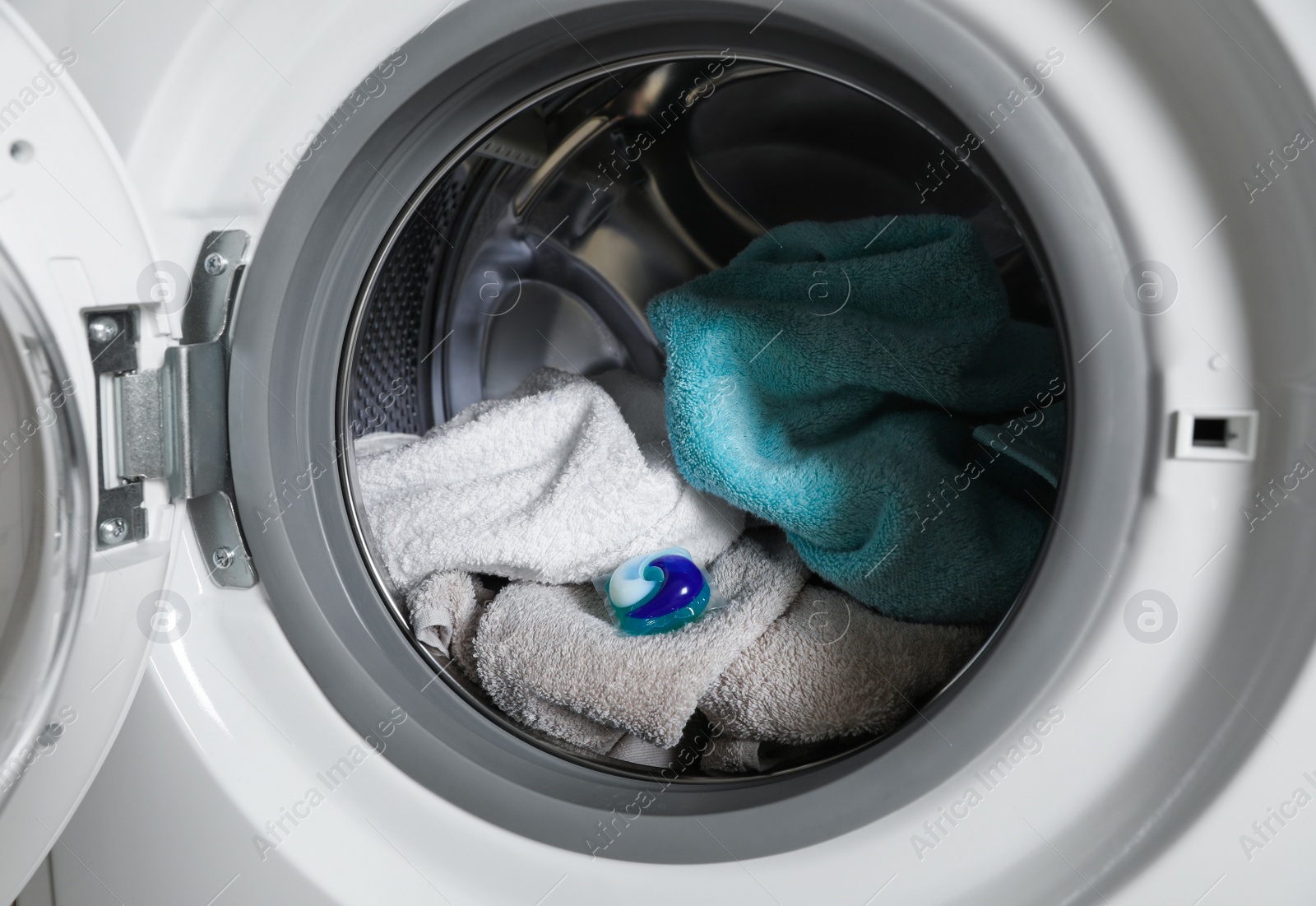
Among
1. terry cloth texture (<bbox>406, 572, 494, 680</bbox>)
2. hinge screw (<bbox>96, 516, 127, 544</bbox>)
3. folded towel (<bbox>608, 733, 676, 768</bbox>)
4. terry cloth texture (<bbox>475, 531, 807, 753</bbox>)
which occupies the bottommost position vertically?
folded towel (<bbox>608, 733, 676, 768</bbox>)

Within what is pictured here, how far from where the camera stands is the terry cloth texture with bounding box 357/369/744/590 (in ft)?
2.10

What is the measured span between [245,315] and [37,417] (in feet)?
0.43

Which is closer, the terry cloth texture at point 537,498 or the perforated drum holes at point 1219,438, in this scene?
the perforated drum holes at point 1219,438

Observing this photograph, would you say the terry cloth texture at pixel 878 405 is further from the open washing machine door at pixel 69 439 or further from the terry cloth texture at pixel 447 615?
the open washing machine door at pixel 69 439

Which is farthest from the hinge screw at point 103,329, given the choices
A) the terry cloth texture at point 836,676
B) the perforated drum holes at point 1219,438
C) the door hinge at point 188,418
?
the perforated drum holes at point 1219,438

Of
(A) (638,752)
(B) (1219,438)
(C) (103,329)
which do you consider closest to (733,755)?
(A) (638,752)

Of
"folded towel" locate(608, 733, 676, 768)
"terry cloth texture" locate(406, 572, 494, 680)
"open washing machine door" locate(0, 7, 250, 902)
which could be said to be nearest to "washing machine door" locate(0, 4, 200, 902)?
"open washing machine door" locate(0, 7, 250, 902)

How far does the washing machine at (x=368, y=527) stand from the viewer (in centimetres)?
38

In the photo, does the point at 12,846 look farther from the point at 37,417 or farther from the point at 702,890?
the point at 702,890

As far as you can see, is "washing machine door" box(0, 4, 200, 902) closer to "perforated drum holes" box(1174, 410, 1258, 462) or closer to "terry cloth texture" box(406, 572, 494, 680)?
"terry cloth texture" box(406, 572, 494, 680)

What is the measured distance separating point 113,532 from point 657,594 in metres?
0.33

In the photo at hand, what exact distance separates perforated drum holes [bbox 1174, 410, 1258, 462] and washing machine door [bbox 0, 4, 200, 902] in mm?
525

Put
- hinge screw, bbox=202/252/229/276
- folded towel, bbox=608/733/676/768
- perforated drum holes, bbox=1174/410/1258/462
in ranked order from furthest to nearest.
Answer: folded towel, bbox=608/733/676/768, hinge screw, bbox=202/252/229/276, perforated drum holes, bbox=1174/410/1258/462

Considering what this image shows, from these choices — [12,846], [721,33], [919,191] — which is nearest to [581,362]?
[919,191]
